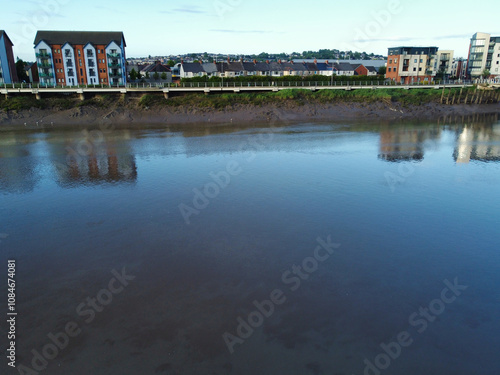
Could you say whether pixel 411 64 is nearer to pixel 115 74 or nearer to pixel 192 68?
pixel 192 68

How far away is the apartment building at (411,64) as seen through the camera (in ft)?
319

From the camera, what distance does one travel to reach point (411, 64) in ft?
322

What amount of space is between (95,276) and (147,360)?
5.88 meters

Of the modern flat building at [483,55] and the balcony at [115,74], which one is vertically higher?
the modern flat building at [483,55]

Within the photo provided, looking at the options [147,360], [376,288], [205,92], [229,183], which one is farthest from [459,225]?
[205,92]

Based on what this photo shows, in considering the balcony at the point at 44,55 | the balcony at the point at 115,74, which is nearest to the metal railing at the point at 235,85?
the balcony at the point at 44,55

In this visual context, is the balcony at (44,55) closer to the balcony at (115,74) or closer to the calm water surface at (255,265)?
the balcony at (115,74)

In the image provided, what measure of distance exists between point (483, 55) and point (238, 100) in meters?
84.1

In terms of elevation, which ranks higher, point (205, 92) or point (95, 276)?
point (205, 92)

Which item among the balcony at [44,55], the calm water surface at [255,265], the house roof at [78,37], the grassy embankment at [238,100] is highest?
the house roof at [78,37]

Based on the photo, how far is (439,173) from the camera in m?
31.7

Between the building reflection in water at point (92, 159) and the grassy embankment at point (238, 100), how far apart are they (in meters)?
16.6

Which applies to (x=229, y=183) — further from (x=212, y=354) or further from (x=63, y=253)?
(x=212, y=354)

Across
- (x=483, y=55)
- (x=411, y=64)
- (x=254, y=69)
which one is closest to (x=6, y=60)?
(x=254, y=69)
